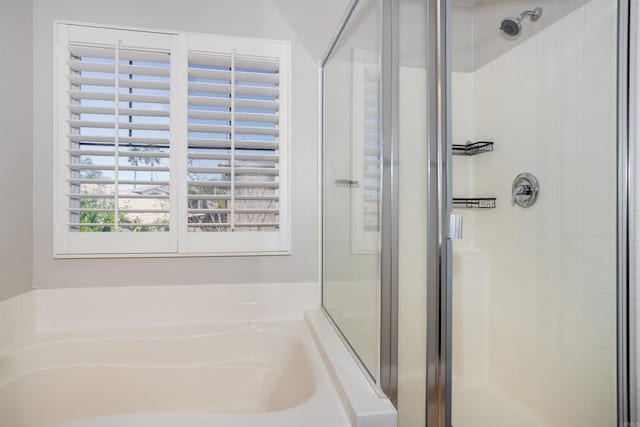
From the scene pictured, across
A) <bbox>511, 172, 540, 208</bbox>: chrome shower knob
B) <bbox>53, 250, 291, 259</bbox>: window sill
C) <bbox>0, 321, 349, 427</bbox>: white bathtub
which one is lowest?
<bbox>0, 321, 349, 427</bbox>: white bathtub

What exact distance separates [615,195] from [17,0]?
98.5 inches

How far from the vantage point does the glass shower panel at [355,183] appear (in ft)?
3.93

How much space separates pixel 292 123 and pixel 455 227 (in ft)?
4.46

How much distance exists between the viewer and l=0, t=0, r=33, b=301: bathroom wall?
1.59 m

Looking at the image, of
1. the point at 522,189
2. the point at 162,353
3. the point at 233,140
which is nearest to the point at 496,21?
the point at 522,189

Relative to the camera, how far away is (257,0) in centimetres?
198

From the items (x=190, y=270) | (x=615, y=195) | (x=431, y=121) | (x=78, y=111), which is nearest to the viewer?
(x=431, y=121)

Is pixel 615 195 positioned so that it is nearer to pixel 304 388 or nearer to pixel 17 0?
pixel 304 388

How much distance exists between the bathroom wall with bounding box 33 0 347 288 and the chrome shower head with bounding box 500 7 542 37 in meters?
1.20

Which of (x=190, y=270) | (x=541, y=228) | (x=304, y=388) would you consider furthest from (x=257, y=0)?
(x=304, y=388)

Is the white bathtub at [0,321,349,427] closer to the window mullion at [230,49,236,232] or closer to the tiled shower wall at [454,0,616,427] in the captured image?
the window mullion at [230,49,236,232]

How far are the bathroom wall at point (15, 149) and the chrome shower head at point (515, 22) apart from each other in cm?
195

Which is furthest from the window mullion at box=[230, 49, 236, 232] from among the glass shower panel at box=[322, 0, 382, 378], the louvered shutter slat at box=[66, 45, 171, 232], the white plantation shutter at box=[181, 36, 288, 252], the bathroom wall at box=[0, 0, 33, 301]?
the bathroom wall at box=[0, 0, 33, 301]

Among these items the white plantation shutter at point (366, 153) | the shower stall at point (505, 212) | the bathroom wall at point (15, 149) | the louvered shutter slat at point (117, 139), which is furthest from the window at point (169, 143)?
the shower stall at point (505, 212)
